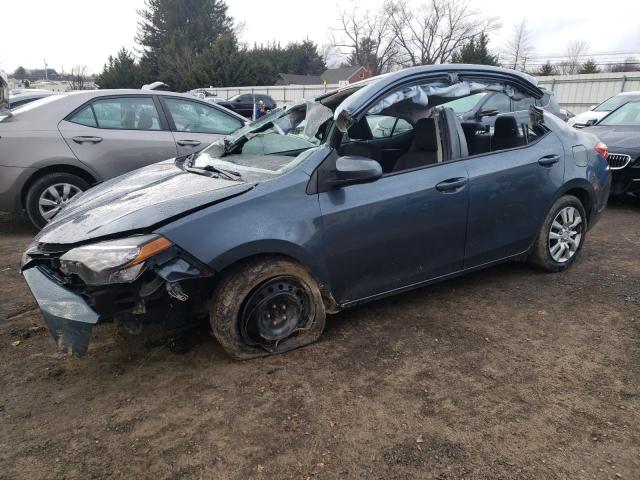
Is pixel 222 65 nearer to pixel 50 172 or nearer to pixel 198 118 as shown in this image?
pixel 198 118

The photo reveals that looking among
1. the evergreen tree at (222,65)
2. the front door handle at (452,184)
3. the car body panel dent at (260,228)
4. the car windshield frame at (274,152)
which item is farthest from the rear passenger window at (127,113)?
the evergreen tree at (222,65)

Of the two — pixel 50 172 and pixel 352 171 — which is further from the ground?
pixel 352 171

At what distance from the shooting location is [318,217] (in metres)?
2.82

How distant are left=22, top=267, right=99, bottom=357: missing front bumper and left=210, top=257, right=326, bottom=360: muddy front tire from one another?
64 cm

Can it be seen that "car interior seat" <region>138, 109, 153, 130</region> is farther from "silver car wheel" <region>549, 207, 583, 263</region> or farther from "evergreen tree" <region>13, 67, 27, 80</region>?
"evergreen tree" <region>13, 67, 27, 80</region>

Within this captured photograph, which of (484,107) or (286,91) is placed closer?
(484,107)

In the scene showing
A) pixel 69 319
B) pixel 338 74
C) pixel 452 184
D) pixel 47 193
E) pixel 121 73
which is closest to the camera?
pixel 69 319

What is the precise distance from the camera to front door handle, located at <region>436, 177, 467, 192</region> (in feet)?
10.6

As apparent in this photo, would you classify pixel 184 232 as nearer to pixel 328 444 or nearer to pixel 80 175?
pixel 328 444

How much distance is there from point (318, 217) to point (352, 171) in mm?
351

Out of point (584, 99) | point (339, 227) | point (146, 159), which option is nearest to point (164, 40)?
point (584, 99)

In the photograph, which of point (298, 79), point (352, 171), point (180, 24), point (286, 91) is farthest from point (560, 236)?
point (180, 24)

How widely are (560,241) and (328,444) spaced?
293cm

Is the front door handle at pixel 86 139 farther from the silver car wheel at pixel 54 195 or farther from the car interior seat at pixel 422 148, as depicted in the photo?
the car interior seat at pixel 422 148
